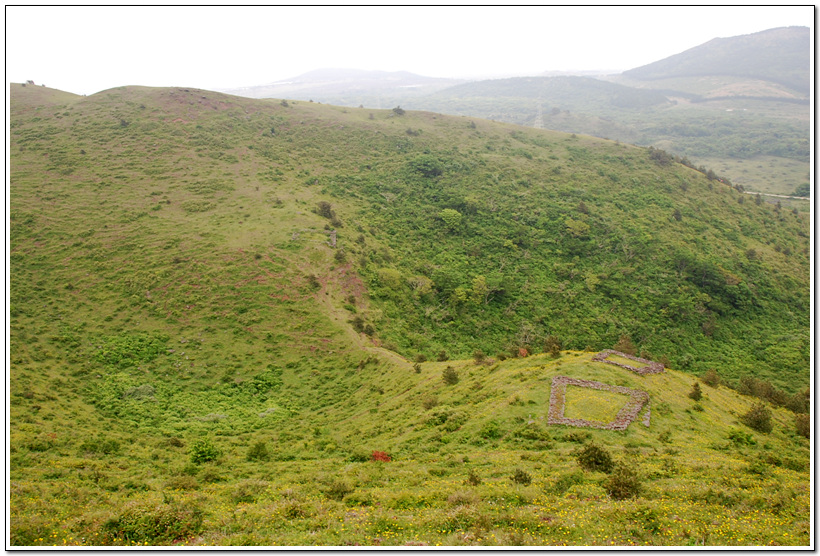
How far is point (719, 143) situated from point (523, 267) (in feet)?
525

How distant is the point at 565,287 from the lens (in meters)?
52.3

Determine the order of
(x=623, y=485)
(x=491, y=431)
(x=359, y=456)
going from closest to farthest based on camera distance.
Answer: (x=623, y=485), (x=359, y=456), (x=491, y=431)

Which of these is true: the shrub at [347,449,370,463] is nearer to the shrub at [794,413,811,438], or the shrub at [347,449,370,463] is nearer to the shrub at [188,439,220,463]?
the shrub at [188,439,220,463]

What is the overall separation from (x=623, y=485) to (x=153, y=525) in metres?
14.9

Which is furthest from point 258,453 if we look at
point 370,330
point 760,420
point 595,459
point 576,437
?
point 760,420

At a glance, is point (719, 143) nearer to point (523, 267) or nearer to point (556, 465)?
point (523, 267)

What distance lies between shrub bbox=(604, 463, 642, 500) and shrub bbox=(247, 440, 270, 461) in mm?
15964

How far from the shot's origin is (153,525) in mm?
11430

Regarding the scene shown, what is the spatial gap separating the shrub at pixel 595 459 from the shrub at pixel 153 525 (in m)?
14.0

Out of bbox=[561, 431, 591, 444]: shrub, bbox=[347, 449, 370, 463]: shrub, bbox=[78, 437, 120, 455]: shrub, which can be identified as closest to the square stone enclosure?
bbox=[561, 431, 591, 444]: shrub

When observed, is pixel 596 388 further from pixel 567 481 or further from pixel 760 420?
pixel 760 420

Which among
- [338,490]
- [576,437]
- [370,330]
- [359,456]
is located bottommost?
[370,330]

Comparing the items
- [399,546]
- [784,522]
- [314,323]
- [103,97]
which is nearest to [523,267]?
[314,323]

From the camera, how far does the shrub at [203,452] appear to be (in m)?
20.2
